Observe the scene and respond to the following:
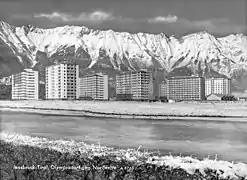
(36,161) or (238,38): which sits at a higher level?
(238,38)

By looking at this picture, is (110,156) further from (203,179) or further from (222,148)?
(222,148)

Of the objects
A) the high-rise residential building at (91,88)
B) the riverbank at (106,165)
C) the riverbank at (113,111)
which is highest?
the high-rise residential building at (91,88)

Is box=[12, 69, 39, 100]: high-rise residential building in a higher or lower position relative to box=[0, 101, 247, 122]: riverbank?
higher

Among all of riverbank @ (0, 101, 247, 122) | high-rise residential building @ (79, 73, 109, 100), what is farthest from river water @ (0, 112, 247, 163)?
high-rise residential building @ (79, 73, 109, 100)

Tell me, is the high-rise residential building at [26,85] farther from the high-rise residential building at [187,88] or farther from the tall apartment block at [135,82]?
the high-rise residential building at [187,88]

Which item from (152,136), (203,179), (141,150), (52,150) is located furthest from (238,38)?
(52,150)

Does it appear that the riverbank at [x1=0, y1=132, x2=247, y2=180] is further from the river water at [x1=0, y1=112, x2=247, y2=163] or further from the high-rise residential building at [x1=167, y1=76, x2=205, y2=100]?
the high-rise residential building at [x1=167, y1=76, x2=205, y2=100]

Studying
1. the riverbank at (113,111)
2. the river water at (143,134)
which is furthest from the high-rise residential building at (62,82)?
the river water at (143,134)
